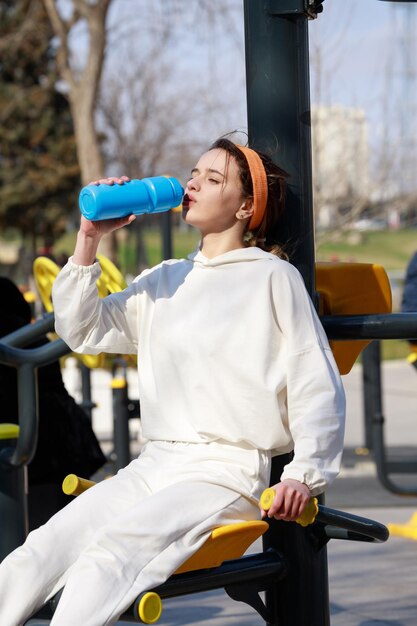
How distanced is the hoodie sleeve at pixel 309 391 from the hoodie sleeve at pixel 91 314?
398mm

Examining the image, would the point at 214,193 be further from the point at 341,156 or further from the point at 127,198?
the point at 341,156

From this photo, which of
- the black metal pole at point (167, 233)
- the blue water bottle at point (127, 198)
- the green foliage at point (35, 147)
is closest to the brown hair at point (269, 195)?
the blue water bottle at point (127, 198)

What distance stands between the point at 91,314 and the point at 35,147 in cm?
3603

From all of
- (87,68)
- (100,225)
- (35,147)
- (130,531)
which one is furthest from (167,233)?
(35,147)

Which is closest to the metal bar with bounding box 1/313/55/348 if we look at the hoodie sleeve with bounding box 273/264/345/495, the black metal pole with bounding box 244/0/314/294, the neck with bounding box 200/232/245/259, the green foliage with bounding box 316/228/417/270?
the neck with bounding box 200/232/245/259

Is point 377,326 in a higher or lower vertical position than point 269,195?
lower

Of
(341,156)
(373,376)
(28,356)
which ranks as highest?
(28,356)

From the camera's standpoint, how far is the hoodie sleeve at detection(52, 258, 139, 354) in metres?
2.61

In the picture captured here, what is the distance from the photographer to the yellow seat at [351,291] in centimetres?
267

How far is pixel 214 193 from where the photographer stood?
2.65 m

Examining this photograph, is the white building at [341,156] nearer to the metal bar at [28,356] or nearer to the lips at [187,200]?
the metal bar at [28,356]

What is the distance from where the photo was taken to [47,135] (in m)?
37.6

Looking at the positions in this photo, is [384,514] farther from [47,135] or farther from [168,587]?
[47,135]

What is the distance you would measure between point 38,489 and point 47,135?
113 ft
